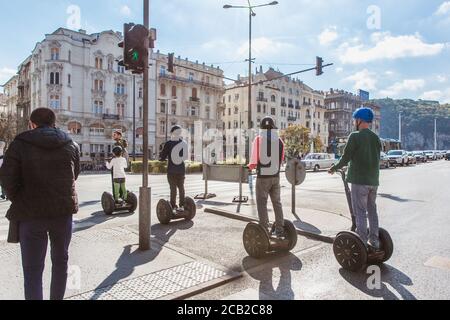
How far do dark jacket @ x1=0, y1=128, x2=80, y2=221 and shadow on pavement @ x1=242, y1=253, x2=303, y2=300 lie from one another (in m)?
2.36

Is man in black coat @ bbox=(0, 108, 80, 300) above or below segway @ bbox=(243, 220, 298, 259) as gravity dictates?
above

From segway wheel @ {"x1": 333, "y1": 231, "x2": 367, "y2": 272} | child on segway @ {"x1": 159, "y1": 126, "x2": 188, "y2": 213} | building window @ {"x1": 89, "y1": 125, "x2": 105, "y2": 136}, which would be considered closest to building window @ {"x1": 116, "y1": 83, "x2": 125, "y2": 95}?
building window @ {"x1": 89, "y1": 125, "x2": 105, "y2": 136}

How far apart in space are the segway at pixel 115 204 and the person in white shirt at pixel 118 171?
0.29 feet

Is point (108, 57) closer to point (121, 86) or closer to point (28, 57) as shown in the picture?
point (121, 86)

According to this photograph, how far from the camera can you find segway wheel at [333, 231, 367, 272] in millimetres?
4445

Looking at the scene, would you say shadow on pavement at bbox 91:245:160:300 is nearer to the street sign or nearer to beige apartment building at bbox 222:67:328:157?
the street sign

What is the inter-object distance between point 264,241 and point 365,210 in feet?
4.67

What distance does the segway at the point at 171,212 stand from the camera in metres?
7.29

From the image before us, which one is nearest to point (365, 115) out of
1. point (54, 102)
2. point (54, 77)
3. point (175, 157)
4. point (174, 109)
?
point (175, 157)

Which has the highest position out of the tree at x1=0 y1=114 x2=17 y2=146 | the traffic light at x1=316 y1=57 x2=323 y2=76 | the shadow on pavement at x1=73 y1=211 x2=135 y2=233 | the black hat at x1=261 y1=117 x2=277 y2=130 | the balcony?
the balcony

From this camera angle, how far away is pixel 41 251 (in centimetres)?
317

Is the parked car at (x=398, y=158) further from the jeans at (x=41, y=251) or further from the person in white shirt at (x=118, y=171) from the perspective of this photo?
the jeans at (x=41, y=251)

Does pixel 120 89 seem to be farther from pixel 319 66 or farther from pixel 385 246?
pixel 385 246

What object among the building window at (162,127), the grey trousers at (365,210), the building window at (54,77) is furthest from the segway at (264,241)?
the building window at (162,127)
